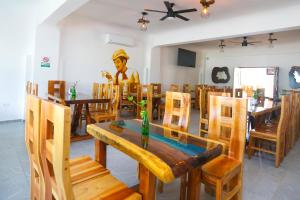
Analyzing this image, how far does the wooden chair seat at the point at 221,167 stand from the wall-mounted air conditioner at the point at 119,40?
16.2 feet

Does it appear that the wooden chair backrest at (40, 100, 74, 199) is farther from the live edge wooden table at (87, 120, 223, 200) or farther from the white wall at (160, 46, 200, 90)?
the white wall at (160, 46, 200, 90)

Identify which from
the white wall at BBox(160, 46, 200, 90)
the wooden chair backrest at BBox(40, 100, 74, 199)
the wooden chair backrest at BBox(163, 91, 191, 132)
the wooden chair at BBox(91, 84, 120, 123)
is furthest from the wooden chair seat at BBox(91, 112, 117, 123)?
the white wall at BBox(160, 46, 200, 90)

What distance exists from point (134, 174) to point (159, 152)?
4.44 feet

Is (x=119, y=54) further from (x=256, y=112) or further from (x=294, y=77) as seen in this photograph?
(x=294, y=77)

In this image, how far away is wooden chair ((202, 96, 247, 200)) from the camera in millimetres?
1514

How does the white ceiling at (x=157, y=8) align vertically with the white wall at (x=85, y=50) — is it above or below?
above

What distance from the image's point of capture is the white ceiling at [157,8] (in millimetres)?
3944

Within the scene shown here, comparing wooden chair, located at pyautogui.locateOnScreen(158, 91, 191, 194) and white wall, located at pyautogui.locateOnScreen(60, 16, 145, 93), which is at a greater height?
white wall, located at pyautogui.locateOnScreen(60, 16, 145, 93)

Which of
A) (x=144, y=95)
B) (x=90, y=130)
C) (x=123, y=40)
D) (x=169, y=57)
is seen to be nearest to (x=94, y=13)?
(x=123, y=40)

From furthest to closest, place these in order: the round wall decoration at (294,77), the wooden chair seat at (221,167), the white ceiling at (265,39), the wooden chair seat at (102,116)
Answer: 1. the round wall decoration at (294,77)
2. the white ceiling at (265,39)
3. the wooden chair seat at (102,116)
4. the wooden chair seat at (221,167)

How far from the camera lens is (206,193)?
2.04 metres

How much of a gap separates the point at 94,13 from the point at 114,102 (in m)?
2.60

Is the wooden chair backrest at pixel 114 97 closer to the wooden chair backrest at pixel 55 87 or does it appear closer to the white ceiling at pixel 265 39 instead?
the wooden chair backrest at pixel 55 87

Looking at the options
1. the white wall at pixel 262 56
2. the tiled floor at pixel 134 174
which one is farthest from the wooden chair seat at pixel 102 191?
the white wall at pixel 262 56
